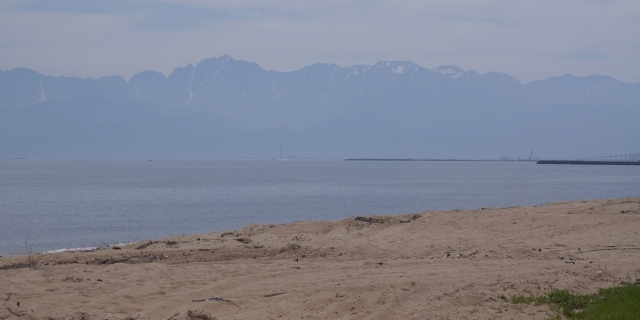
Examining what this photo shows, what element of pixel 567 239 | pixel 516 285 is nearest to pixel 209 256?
pixel 516 285

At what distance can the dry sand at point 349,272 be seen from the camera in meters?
11.0

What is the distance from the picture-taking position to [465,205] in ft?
179

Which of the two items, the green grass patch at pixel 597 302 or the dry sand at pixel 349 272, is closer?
the green grass patch at pixel 597 302

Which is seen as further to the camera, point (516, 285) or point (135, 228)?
point (135, 228)

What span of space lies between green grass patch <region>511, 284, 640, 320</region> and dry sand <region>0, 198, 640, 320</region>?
336 mm

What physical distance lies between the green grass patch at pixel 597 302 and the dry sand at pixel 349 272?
13.2 inches

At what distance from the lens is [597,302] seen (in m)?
10.6

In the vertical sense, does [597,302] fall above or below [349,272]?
above

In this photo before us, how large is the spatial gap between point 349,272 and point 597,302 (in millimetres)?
5188

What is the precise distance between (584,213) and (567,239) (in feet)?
16.6

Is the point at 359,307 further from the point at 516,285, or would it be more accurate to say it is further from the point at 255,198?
the point at 255,198

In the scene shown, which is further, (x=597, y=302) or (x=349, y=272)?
(x=349, y=272)

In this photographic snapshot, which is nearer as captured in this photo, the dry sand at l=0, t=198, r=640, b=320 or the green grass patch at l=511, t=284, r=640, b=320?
the green grass patch at l=511, t=284, r=640, b=320

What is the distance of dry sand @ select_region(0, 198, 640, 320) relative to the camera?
11031 millimetres
